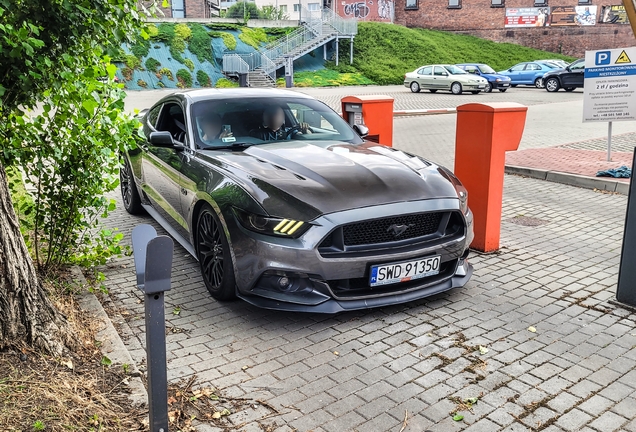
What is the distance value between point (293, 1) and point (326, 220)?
79.9 meters

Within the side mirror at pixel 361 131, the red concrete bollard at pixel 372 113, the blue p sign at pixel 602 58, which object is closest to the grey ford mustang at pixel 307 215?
the side mirror at pixel 361 131

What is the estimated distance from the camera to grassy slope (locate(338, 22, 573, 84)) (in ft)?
142

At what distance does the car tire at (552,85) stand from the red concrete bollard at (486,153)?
27506 millimetres

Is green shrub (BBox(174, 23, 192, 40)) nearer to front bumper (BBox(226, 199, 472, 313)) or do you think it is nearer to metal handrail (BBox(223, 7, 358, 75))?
metal handrail (BBox(223, 7, 358, 75))

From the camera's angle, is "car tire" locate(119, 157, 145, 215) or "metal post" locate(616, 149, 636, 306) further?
"car tire" locate(119, 157, 145, 215)

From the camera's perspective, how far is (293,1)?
78750 millimetres

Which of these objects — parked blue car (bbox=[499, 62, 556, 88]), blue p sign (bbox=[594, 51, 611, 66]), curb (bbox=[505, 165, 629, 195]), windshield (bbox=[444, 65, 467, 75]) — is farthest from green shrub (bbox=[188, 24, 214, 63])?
blue p sign (bbox=[594, 51, 611, 66])

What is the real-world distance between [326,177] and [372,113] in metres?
2.78

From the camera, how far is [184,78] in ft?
120

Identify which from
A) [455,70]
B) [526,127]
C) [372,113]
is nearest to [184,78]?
[455,70]

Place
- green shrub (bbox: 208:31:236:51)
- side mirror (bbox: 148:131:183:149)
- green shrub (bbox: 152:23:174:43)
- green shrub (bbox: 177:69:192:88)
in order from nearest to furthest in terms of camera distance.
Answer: side mirror (bbox: 148:131:183:149)
green shrub (bbox: 177:69:192:88)
green shrub (bbox: 152:23:174:43)
green shrub (bbox: 208:31:236:51)

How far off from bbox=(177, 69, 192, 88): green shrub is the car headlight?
33.8m

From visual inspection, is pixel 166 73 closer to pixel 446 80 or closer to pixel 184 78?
pixel 184 78

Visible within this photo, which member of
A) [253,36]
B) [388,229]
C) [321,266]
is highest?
[253,36]
